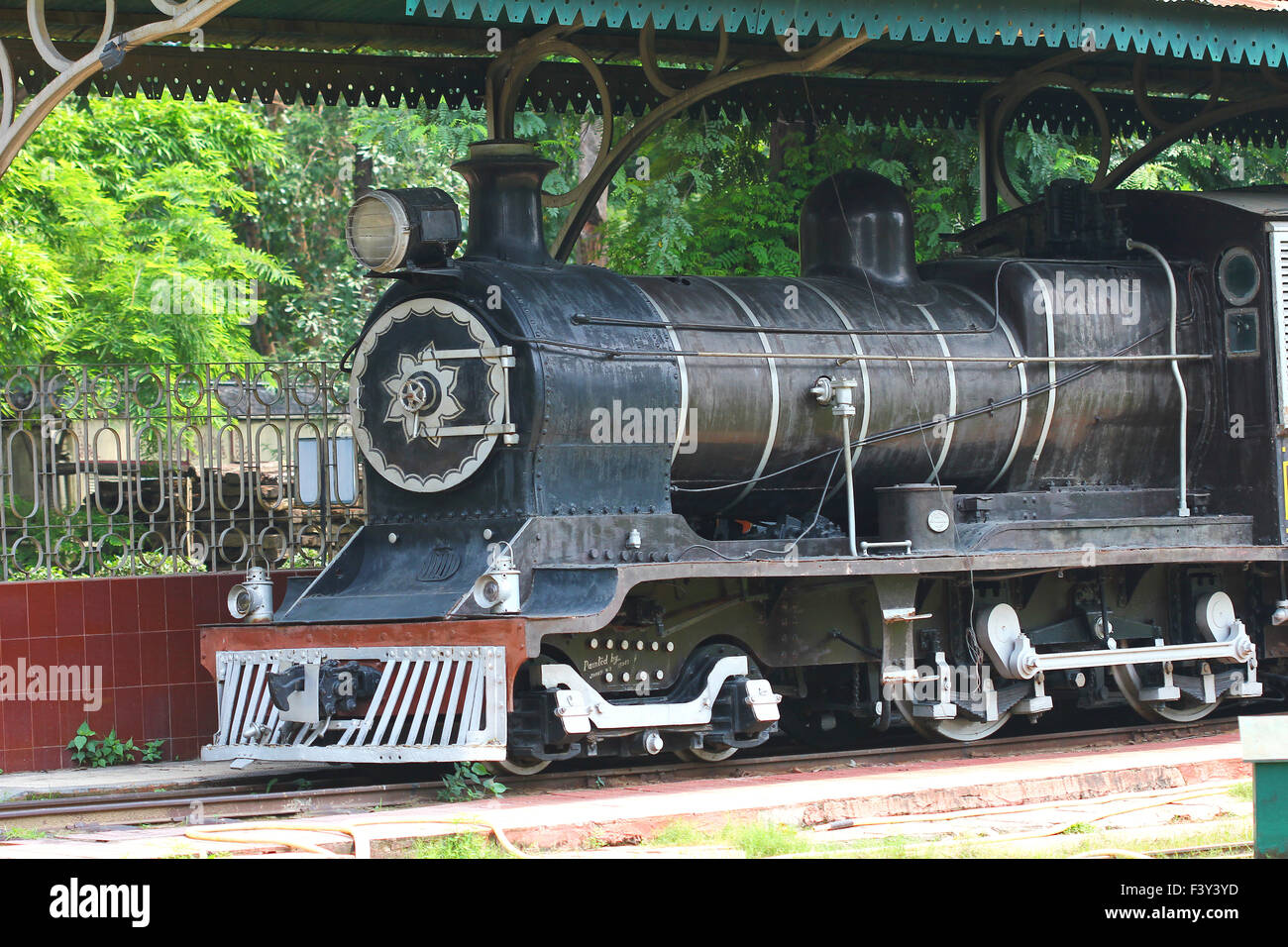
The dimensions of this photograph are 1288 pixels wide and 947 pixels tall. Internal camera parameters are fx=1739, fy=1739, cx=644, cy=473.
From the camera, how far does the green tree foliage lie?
799 inches

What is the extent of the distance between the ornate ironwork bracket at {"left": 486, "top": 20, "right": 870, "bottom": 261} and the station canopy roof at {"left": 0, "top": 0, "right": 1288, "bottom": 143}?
0.21 meters

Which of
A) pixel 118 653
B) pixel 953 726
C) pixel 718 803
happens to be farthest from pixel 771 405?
pixel 118 653

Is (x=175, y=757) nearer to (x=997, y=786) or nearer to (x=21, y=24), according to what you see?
(x=21, y=24)

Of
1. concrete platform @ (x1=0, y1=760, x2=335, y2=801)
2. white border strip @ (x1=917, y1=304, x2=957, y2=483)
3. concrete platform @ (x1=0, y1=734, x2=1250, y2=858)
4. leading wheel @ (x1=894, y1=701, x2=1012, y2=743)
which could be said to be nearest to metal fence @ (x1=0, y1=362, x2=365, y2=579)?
concrete platform @ (x1=0, y1=760, x2=335, y2=801)

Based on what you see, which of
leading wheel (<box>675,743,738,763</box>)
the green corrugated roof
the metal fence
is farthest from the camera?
the metal fence

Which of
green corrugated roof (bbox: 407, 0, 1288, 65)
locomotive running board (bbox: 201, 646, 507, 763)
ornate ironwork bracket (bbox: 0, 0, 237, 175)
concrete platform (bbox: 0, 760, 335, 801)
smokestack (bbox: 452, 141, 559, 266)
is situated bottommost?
concrete platform (bbox: 0, 760, 335, 801)

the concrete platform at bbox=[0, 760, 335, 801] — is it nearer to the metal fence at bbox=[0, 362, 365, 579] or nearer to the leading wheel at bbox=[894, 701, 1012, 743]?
the metal fence at bbox=[0, 362, 365, 579]

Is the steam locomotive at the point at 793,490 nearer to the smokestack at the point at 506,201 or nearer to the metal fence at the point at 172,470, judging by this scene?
the smokestack at the point at 506,201

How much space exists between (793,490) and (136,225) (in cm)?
1427

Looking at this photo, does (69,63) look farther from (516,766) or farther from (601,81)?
(516,766)

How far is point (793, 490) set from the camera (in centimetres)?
1078

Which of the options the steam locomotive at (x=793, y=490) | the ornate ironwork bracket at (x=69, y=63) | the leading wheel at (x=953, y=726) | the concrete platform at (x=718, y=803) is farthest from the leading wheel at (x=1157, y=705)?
the ornate ironwork bracket at (x=69, y=63)

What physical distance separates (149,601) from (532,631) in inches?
162

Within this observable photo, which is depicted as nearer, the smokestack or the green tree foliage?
the smokestack
